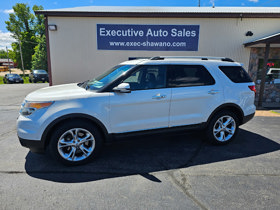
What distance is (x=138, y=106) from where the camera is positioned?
336 cm

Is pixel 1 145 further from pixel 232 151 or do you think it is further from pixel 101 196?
pixel 232 151

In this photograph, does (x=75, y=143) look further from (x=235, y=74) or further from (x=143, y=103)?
(x=235, y=74)

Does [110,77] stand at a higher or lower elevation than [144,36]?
lower

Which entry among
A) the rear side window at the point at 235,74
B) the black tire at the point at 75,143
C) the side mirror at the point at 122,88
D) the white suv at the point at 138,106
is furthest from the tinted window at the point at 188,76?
the black tire at the point at 75,143

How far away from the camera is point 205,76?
12.8 ft

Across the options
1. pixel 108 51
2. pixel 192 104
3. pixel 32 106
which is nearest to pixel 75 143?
pixel 32 106

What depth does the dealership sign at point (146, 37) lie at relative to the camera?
842 centimetres

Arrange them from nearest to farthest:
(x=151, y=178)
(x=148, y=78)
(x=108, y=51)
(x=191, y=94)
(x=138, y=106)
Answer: (x=151, y=178), (x=138, y=106), (x=148, y=78), (x=191, y=94), (x=108, y=51)

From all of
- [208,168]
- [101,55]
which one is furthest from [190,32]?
[208,168]

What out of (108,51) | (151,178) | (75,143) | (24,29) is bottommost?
(151,178)

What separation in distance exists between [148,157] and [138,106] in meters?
1.03

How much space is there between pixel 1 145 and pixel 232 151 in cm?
496

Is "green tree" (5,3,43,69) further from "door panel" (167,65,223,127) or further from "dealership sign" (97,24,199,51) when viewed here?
"door panel" (167,65,223,127)

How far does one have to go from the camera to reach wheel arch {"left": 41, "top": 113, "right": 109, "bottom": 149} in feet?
9.82
